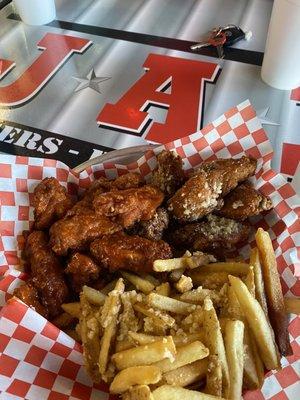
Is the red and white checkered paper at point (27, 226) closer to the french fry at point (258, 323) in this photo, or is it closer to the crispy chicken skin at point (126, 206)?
the french fry at point (258, 323)

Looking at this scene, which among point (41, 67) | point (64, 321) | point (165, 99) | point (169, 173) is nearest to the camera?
point (64, 321)

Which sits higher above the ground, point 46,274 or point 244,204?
point 244,204

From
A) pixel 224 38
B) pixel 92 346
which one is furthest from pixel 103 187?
pixel 224 38

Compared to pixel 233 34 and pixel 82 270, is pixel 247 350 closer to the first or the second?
pixel 82 270

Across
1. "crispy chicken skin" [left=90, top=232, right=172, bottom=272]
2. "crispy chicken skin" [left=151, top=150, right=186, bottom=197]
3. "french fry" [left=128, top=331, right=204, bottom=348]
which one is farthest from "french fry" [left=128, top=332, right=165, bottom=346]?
"crispy chicken skin" [left=151, top=150, right=186, bottom=197]

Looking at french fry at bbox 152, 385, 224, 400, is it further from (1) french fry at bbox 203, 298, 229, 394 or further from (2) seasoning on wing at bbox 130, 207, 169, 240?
(2) seasoning on wing at bbox 130, 207, 169, 240

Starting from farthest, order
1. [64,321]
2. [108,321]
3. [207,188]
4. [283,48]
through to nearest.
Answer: [283,48] < [207,188] < [64,321] < [108,321]
